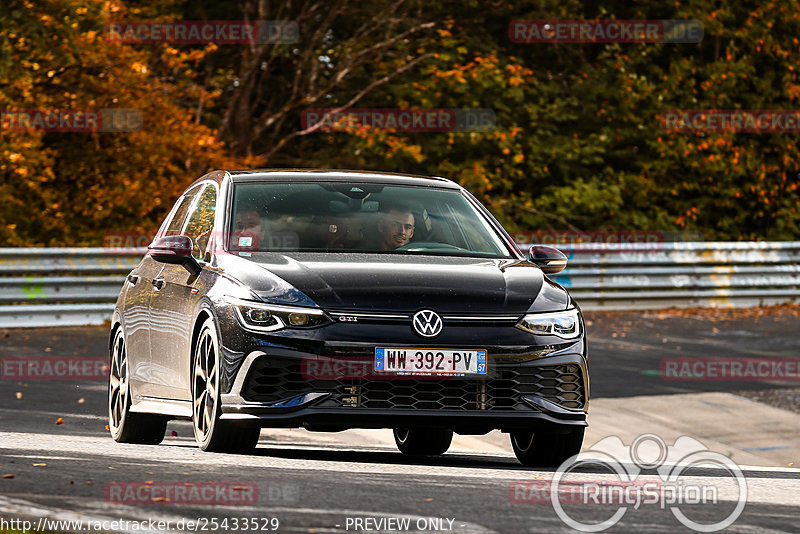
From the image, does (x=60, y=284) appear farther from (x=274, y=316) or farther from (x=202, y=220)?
(x=274, y=316)

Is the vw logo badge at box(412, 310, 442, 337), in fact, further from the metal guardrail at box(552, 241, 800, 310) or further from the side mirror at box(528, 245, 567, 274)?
the metal guardrail at box(552, 241, 800, 310)

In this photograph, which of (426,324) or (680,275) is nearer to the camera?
(426,324)

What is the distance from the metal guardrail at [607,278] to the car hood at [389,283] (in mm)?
10770

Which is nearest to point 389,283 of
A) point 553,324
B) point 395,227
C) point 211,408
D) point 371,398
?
point 371,398

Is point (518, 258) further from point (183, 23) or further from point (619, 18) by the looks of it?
point (619, 18)

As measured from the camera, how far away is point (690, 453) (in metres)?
12.9

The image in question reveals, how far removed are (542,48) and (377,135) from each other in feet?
18.8

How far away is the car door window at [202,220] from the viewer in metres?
8.88

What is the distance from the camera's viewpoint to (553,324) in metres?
7.94

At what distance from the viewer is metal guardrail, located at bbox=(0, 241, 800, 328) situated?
18.5 m

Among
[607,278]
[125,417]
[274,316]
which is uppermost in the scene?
[274,316]

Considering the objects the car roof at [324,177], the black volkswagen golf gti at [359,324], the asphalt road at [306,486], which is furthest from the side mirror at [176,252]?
the asphalt road at [306,486]

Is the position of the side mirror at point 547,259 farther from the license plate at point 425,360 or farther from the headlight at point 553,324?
the license plate at point 425,360

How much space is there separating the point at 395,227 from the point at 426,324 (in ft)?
4.15
